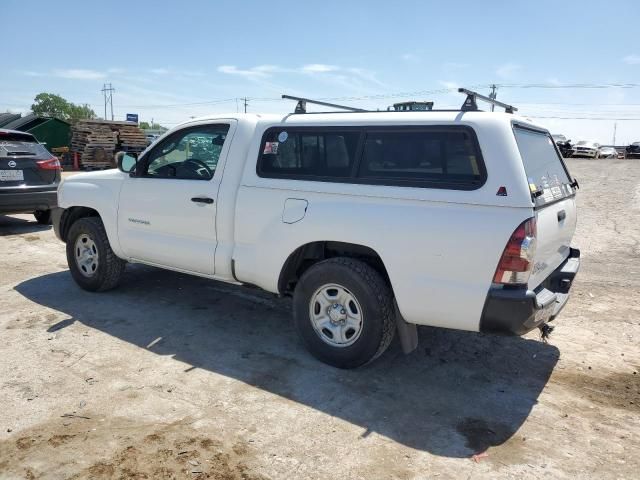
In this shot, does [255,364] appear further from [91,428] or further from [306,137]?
[306,137]

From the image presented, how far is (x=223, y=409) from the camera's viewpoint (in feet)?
11.5

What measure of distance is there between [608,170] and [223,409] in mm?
20770

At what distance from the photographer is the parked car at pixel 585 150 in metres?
33.9

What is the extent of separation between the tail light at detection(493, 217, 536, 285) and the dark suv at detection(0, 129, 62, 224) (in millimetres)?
8282

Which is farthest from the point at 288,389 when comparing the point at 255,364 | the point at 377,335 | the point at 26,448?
the point at 26,448

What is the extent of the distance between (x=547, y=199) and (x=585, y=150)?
3461 cm

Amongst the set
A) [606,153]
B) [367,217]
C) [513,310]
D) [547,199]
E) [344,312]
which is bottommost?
[344,312]

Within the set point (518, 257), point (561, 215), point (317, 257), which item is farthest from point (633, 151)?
point (518, 257)

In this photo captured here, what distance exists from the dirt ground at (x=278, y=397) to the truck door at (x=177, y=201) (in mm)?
673

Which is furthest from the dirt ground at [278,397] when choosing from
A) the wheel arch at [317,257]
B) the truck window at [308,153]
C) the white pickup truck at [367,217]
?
the truck window at [308,153]

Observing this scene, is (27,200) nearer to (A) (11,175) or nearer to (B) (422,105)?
(A) (11,175)

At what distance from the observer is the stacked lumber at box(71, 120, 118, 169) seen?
958 inches

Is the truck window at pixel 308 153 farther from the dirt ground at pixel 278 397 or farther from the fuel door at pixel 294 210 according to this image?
the dirt ground at pixel 278 397

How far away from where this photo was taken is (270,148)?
14.6 feet
